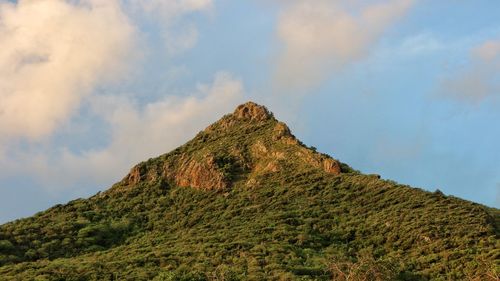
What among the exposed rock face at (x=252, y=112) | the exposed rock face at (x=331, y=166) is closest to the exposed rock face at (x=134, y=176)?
the exposed rock face at (x=252, y=112)

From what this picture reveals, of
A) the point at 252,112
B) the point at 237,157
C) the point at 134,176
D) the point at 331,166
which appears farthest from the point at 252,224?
the point at 252,112

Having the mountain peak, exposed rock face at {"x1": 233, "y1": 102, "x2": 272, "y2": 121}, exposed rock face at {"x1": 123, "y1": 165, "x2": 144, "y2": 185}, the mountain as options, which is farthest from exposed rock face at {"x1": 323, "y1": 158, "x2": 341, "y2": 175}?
exposed rock face at {"x1": 123, "y1": 165, "x2": 144, "y2": 185}

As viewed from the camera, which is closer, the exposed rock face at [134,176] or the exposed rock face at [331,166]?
the exposed rock face at [331,166]

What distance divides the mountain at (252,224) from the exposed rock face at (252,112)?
15cm

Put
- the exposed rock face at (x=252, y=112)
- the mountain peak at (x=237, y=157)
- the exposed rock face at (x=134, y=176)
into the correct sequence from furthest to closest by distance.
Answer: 1. the exposed rock face at (x=252, y=112)
2. the exposed rock face at (x=134, y=176)
3. the mountain peak at (x=237, y=157)

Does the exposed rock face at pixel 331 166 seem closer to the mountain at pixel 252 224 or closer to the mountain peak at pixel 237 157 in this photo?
the mountain peak at pixel 237 157

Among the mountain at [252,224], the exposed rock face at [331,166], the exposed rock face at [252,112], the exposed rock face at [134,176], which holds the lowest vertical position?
the mountain at [252,224]

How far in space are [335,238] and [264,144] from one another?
822 inches

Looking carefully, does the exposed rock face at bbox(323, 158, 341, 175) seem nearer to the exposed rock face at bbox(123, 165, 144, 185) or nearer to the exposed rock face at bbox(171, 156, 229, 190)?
the exposed rock face at bbox(171, 156, 229, 190)

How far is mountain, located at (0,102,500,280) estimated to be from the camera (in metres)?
47.0

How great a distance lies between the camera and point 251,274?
45656 millimetres

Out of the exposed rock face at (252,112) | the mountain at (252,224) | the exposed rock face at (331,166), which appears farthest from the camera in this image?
the exposed rock face at (252,112)

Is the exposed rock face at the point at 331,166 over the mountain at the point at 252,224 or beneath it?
over

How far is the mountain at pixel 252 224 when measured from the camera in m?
47.0
